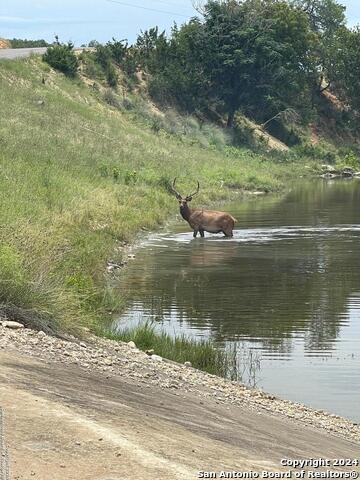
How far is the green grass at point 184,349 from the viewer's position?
12.7 meters

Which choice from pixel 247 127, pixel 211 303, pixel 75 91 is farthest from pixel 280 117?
pixel 211 303

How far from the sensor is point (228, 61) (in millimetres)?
68750

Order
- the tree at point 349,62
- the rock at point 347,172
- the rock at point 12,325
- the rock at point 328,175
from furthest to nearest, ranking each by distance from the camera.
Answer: the tree at point 349,62 → the rock at point 347,172 → the rock at point 328,175 → the rock at point 12,325

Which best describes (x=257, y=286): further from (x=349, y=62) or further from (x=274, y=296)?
(x=349, y=62)

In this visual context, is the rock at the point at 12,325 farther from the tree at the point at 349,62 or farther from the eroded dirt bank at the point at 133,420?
the tree at the point at 349,62

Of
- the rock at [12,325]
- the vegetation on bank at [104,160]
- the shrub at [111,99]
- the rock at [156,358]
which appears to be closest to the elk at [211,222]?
the vegetation on bank at [104,160]

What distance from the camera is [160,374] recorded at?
10.5m

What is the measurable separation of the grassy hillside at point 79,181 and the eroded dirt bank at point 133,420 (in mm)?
1664

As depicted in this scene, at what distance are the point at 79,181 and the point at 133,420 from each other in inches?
827

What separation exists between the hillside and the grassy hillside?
3 cm

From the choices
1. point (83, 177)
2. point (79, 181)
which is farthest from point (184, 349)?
point (83, 177)

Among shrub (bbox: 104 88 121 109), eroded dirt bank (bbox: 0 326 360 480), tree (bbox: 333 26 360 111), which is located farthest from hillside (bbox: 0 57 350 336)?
tree (bbox: 333 26 360 111)

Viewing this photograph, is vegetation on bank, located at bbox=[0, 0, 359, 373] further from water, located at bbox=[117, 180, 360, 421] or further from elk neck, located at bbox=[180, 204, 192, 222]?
elk neck, located at bbox=[180, 204, 192, 222]

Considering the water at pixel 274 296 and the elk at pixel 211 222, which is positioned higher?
the elk at pixel 211 222
